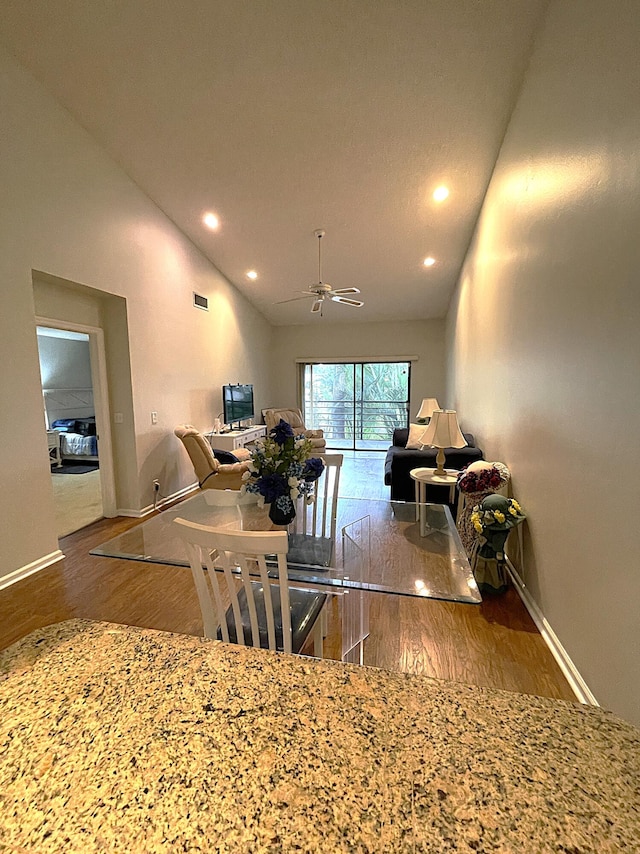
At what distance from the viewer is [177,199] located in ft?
13.6

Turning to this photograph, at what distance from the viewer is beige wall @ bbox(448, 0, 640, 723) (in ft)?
4.46

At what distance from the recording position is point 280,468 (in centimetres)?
186

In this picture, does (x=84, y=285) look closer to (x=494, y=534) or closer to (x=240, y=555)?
(x=240, y=555)

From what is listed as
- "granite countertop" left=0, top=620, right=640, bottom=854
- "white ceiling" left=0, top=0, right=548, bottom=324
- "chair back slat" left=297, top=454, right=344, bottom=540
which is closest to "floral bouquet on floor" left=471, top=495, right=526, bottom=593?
"chair back slat" left=297, top=454, right=344, bottom=540

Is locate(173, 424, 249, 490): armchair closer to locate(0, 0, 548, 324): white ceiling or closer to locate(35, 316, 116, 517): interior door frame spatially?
locate(35, 316, 116, 517): interior door frame

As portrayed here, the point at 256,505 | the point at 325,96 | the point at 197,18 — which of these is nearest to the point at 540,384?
the point at 256,505

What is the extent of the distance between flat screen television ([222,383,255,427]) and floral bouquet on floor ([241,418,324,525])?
399cm

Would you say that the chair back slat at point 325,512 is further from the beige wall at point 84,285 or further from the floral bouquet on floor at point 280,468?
the beige wall at point 84,285

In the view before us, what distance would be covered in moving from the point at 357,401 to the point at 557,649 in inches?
255

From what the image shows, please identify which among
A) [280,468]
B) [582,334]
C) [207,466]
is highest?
[582,334]

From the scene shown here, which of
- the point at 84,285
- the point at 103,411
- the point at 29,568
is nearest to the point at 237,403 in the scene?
the point at 103,411

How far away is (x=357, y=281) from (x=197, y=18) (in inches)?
147

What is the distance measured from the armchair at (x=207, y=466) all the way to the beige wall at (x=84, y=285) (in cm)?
48

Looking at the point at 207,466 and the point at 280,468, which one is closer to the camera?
the point at 280,468
